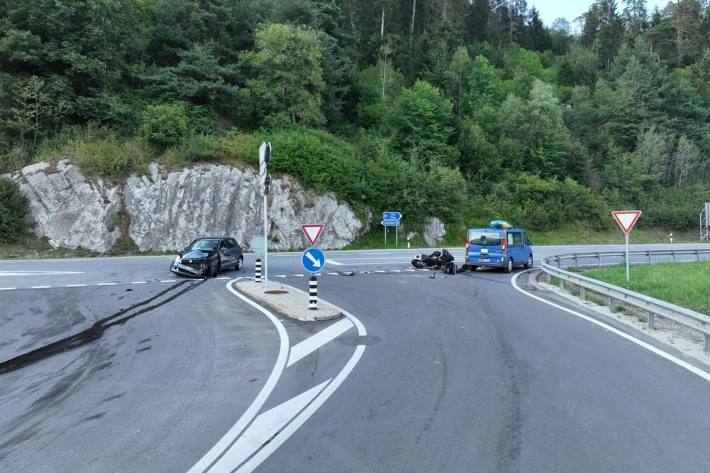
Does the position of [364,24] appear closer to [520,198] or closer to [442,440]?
[520,198]

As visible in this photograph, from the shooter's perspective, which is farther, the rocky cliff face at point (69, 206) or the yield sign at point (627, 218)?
the rocky cliff face at point (69, 206)

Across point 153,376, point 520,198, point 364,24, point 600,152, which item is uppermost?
point 364,24

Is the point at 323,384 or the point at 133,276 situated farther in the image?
the point at 133,276

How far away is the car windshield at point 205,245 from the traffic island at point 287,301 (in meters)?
4.04

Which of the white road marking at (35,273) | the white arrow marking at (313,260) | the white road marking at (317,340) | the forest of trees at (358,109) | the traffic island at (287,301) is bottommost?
the white road marking at (317,340)

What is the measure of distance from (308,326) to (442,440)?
5993 millimetres

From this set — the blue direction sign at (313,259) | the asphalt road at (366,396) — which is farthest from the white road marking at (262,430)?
the blue direction sign at (313,259)

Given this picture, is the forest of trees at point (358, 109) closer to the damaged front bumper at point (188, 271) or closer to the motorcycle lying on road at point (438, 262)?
the motorcycle lying on road at point (438, 262)

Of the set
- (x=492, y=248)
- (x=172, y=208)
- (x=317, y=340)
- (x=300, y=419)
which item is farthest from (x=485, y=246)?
(x=172, y=208)

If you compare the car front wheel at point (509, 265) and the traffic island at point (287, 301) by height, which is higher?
the car front wheel at point (509, 265)

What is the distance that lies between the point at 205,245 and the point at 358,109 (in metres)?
34.5

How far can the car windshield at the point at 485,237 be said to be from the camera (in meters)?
22.4

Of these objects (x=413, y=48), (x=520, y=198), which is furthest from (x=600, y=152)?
(x=413, y=48)

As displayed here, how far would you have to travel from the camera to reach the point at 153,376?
276 inches
